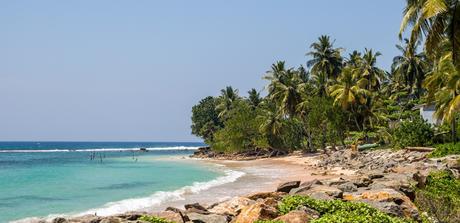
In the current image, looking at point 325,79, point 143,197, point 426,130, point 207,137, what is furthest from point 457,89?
point 207,137

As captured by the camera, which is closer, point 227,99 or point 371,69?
point 371,69

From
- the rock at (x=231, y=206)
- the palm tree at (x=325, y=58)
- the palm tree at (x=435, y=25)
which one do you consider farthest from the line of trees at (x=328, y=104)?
the rock at (x=231, y=206)

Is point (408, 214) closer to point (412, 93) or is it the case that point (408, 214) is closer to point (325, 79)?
point (325, 79)

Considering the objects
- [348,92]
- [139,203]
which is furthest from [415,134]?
[139,203]

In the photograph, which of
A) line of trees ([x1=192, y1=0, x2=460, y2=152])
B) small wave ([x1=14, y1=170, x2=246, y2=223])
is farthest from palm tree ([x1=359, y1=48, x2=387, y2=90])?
small wave ([x1=14, y1=170, x2=246, y2=223])

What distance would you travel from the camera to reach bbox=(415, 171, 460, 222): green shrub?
1094cm

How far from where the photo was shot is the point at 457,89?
95.5 feet

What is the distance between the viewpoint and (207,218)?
11.6 m

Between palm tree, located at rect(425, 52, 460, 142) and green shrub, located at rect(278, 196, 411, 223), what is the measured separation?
17643 millimetres

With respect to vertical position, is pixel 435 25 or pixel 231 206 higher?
pixel 435 25

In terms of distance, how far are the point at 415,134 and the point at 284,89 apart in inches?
887

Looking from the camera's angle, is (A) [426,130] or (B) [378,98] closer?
(A) [426,130]

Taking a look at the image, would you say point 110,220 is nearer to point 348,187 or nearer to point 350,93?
point 348,187

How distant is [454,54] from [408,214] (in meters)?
9.99
